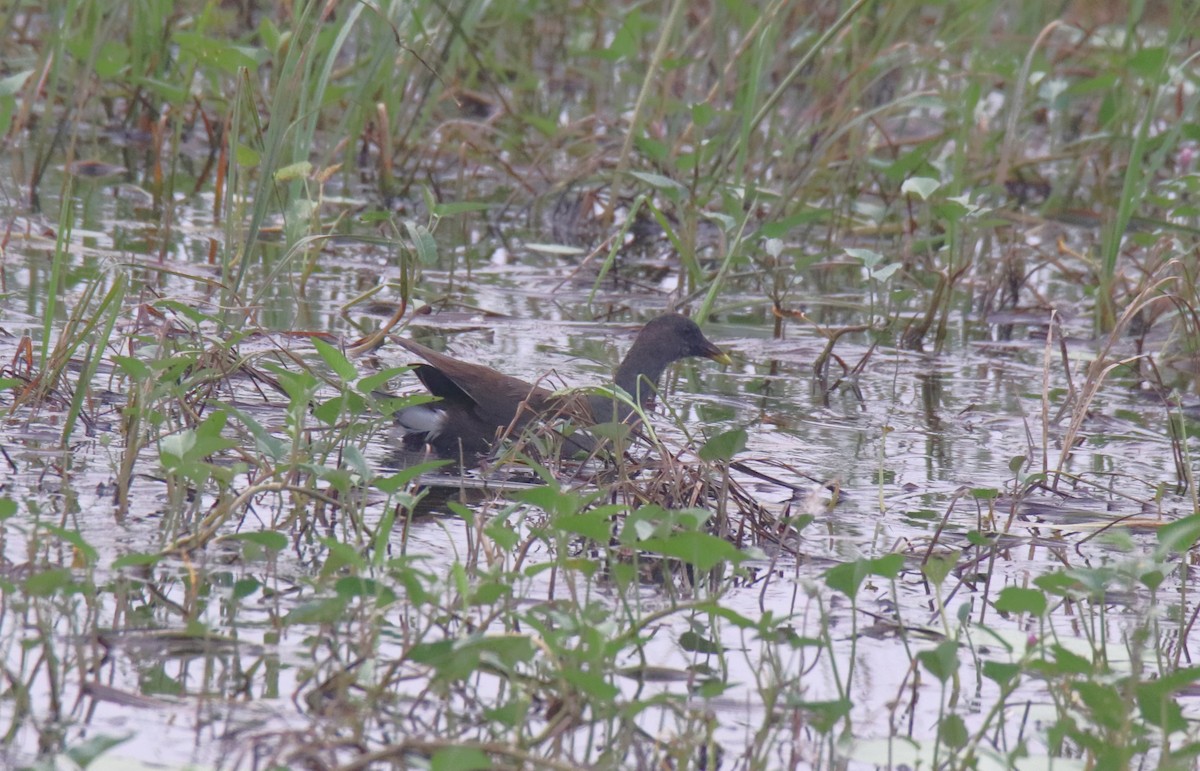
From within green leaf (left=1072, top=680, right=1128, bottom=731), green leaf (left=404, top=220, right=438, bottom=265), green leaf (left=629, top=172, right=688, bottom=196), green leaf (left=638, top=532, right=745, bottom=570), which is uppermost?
green leaf (left=629, top=172, right=688, bottom=196)

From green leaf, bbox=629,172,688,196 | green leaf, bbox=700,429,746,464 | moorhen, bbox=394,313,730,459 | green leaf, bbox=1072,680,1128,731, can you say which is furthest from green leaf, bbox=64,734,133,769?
green leaf, bbox=629,172,688,196

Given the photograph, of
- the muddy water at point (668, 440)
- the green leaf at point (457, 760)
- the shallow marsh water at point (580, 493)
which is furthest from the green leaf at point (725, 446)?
the green leaf at point (457, 760)

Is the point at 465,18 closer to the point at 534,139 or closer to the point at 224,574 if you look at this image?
the point at 534,139

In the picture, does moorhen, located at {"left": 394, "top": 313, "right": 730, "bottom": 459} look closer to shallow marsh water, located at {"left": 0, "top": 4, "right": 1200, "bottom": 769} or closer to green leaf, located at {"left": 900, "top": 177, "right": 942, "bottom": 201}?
shallow marsh water, located at {"left": 0, "top": 4, "right": 1200, "bottom": 769}

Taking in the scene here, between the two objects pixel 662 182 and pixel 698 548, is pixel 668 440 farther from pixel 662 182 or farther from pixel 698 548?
pixel 662 182

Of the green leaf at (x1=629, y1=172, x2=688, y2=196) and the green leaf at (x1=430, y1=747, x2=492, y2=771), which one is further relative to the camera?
the green leaf at (x1=629, y1=172, x2=688, y2=196)

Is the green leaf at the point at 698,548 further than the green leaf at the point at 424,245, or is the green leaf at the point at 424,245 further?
the green leaf at the point at 424,245

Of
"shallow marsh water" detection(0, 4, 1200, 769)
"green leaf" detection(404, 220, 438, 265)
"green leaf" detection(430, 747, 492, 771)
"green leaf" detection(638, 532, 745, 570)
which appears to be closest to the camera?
"green leaf" detection(430, 747, 492, 771)

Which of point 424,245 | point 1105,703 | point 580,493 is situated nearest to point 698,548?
point 1105,703

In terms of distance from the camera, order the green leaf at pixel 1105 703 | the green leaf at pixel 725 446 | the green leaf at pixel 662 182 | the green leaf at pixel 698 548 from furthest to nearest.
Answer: the green leaf at pixel 662 182 → the green leaf at pixel 725 446 → the green leaf at pixel 698 548 → the green leaf at pixel 1105 703

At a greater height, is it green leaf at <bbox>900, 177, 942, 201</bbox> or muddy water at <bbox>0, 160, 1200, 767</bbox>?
green leaf at <bbox>900, 177, 942, 201</bbox>

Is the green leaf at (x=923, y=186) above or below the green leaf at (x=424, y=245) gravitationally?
above

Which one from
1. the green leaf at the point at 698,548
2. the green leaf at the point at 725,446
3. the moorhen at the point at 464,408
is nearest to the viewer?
the green leaf at the point at 698,548

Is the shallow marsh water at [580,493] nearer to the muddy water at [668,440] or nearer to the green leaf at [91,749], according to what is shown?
the muddy water at [668,440]
